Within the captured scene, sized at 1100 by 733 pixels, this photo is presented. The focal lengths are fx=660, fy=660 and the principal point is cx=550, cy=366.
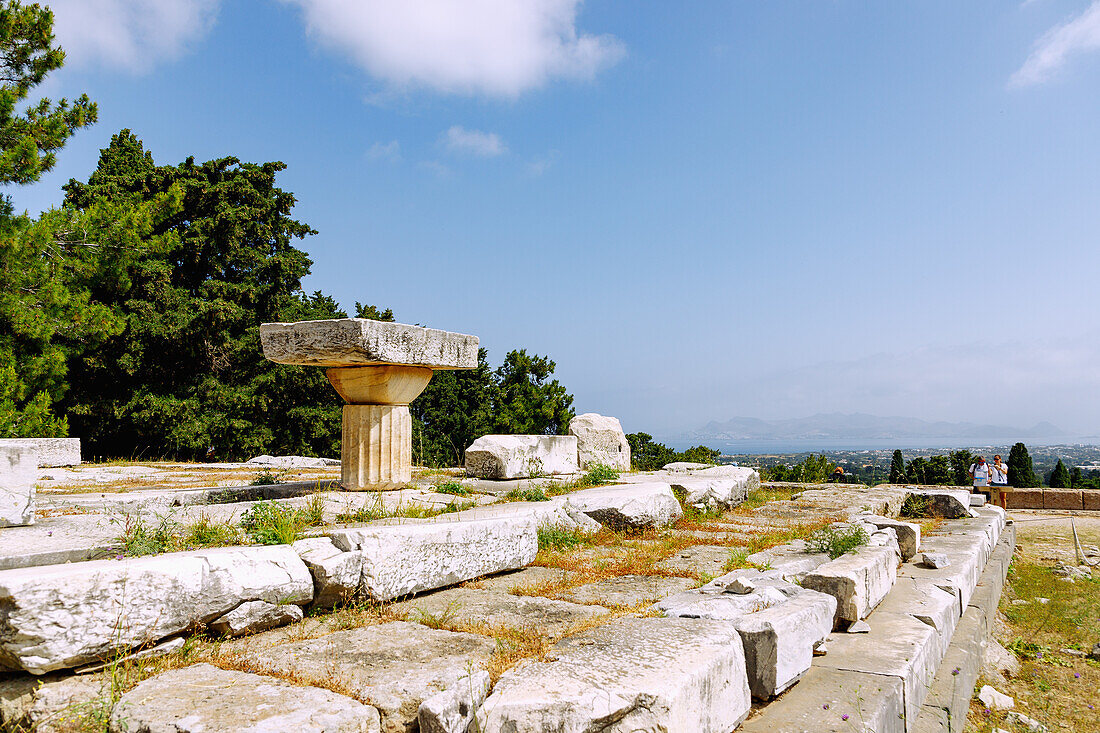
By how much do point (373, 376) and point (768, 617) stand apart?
4322mm

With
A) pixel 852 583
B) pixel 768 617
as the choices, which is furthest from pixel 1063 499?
pixel 768 617

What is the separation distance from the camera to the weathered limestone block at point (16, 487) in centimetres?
426

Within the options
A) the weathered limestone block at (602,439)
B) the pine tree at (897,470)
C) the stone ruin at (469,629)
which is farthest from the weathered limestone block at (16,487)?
the pine tree at (897,470)

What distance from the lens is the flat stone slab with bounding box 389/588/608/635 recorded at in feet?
11.6

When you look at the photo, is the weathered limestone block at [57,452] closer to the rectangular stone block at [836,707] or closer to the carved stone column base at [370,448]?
the carved stone column base at [370,448]

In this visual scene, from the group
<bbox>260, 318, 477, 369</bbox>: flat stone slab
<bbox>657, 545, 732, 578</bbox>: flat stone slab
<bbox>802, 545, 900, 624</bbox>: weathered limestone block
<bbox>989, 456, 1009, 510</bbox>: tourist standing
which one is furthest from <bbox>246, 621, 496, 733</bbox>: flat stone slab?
<bbox>989, 456, 1009, 510</bbox>: tourist standing

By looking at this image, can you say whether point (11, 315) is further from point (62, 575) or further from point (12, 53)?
point (62, 575)

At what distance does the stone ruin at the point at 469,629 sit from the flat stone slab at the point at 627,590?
29 millimetres

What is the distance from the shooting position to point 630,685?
235 centimetres

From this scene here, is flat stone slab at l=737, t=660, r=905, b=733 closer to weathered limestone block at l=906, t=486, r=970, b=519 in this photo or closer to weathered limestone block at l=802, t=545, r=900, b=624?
weathered limestone block at l=802, t=545, r=900, b=624

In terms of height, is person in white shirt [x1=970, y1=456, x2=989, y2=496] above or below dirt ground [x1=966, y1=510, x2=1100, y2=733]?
above

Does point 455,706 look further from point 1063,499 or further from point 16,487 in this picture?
point 1063,499

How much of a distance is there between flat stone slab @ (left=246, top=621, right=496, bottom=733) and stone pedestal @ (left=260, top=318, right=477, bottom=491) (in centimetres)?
307

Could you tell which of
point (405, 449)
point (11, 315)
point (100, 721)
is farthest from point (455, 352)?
point (11, 315)
